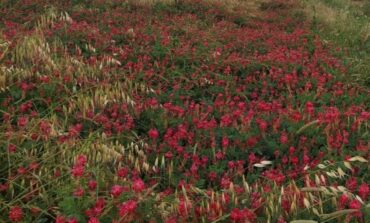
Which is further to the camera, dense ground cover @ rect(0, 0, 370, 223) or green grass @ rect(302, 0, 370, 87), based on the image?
green grass @ rect(302, 0, 370, 87)

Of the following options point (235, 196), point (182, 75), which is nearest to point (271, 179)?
point (235, 196)

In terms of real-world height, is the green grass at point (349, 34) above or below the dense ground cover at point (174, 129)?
below

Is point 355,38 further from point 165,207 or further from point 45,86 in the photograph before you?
point 165,207

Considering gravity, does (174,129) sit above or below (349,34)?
above

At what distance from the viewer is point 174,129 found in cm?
507

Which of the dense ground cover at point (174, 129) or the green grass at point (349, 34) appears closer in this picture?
the dense ground cover at point (174, 129)

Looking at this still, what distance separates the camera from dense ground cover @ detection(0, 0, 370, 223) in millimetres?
3255

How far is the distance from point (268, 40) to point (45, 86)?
5402 millimetres

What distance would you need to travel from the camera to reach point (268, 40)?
9555 mm

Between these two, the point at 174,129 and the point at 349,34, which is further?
the point at 349,34

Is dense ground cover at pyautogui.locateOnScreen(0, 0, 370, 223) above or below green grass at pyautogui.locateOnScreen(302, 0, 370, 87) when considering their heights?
above

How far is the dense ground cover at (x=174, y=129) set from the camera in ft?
10.7

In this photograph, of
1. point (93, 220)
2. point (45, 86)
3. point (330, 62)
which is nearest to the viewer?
point (93, 220)

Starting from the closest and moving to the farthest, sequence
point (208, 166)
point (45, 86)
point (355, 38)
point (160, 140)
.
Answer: point (208, 166)
point (160, 140)
point (45, 86)
point (355, 38)
